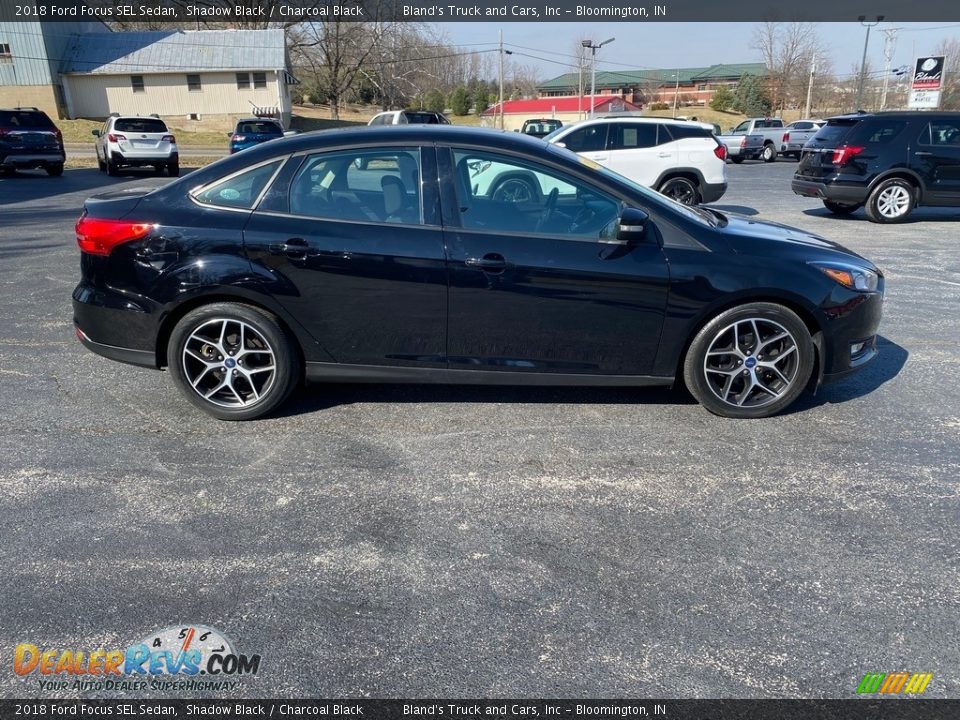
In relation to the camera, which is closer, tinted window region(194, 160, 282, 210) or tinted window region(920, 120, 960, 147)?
tinted window region(194, 160, 282, 210)

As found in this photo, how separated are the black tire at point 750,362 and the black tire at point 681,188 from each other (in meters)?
9.06

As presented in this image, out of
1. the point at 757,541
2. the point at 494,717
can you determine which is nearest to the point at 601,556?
the point at 757,541

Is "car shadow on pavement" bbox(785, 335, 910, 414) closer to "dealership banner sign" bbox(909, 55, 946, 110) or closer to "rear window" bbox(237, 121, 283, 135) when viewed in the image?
"rear window" bbox(237, 121, 283, 135)

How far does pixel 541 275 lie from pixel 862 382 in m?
2.56

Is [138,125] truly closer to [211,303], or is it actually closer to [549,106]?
[211,303]

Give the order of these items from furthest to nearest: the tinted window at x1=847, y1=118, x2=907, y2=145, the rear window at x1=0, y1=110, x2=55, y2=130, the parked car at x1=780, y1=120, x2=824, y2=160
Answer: the parked car at x1=780, y1=120, x2=824, y2=160 → the rear window at x1=0, y1=110, x2=55, y2=130 → the tinted window at x1=847, y1=118, x2=907, y2=145

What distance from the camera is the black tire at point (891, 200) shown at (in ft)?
38.9

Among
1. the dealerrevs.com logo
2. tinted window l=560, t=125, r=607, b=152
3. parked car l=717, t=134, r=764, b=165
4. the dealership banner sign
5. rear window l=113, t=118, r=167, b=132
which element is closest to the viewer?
the dealerrevs.com logo

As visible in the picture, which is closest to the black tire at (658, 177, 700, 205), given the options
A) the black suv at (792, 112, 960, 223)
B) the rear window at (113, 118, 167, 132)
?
the black suv at (792, 112, 960, 223)

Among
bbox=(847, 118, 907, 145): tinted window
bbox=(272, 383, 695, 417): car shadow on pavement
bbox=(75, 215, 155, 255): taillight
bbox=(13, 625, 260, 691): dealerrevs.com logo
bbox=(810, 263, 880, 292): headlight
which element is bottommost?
bbox=(272, 383, 695, 417): car shadow on pavement

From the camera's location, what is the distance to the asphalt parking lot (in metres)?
2.45

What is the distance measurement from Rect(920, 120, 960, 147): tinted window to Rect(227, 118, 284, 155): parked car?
17.4m

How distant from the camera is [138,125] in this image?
20984 millimetres

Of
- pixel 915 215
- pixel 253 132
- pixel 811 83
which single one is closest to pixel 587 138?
pixel 915 215
